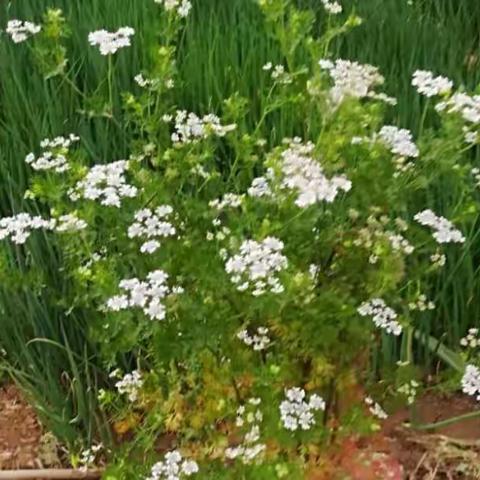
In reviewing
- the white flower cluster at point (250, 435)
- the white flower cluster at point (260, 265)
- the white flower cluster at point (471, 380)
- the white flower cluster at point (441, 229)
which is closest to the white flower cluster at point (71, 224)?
the white flower cluster at point (260, 265)

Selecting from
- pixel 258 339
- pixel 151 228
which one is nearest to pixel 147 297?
pixel 151 228

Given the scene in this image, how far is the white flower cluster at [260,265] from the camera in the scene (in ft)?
4.25

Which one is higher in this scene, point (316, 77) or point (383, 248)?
point (316, 77)

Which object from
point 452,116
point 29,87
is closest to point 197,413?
point 452,116

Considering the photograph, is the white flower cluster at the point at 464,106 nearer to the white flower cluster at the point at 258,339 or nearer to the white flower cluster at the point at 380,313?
the white flower cluster at the point at 380,313

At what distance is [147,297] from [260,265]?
165mm

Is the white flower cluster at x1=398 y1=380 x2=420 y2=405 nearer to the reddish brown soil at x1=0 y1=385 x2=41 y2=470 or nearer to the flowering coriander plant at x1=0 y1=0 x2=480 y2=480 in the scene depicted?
the flowering coriander plant at x1=0 y1=0 x2=480 y2=480

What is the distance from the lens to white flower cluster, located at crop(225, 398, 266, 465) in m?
1.48

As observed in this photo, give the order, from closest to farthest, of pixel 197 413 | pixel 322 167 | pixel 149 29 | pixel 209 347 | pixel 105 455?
pixel 322 167 → pixel 209 347 → pixel 197 413 → pixel 105 455 → pixel 149 29

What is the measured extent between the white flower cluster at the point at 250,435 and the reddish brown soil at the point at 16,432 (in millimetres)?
557

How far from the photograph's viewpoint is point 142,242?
1.51m

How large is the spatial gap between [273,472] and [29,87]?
3.62 feet

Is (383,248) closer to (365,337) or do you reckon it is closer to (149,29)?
(365,337)

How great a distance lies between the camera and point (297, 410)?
144 cm
